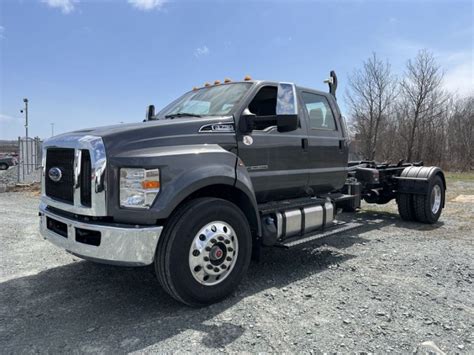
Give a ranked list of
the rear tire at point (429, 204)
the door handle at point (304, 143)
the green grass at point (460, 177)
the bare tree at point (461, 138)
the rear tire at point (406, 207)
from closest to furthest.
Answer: the door handle at point (304, 143)
the rear tire at point (429, 204)
the rear tire at point (406, 207)
the green grass at point (460, 177)
the bare tree at point (461, 138)

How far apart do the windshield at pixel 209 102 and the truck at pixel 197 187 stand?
2cm

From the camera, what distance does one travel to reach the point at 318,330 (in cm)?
324

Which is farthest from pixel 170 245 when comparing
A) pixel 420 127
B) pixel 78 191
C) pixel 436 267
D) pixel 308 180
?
Result: pixel 420 127

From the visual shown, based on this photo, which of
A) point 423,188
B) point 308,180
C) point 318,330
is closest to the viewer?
point 318,330

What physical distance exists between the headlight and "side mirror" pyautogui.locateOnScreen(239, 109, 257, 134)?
4.26 ft

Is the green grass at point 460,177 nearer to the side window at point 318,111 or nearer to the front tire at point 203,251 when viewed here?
the side window at point 318,111

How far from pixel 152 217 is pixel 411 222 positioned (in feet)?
21.2

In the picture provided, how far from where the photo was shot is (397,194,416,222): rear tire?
26.0 ft

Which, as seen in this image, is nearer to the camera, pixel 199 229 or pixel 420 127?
pixel 199 229

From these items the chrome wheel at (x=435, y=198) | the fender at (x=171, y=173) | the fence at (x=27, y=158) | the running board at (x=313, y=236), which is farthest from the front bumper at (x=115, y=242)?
the fence at (x=27, y=158)

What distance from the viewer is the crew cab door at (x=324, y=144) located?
5.33 meters

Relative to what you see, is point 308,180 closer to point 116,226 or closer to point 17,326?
point 116,226

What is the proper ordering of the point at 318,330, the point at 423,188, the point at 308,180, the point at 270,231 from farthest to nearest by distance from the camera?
1. the point at 423,188
2. the point at 308,180
3. the point at 270,231
4. the point at 318,330

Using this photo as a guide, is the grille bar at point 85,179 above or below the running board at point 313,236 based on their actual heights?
above
